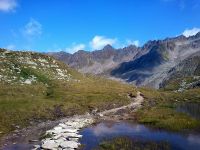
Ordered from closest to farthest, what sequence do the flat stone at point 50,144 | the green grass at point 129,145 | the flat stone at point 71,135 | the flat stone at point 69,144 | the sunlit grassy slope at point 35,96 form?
the green grass at point 129,145 < the flat stone at point 50,144 < the flat stone at point 69,144 < the flat stone at point 71,135 < the sunlit grassy slope at point 35,96

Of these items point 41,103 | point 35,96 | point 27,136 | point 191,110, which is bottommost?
point 27,136

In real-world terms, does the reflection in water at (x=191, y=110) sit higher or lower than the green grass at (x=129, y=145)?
higher

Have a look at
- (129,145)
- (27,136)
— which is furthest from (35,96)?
(129,145)

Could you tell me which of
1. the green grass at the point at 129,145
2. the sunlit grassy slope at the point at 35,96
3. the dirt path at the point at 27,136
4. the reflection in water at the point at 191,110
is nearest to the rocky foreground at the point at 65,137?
the dirt path at the point at 27,136

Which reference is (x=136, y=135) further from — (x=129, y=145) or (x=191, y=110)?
(x=191, y=110)

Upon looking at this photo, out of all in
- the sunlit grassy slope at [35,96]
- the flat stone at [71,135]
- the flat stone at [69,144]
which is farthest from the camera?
the sunlit grassy slope at [35,96]

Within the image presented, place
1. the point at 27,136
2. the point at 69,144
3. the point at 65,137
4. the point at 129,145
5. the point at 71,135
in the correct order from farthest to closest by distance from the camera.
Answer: the point at 27,136 < the point at 71,135 < the point at 65,137 < the point at 69,144 < the point at 129,145

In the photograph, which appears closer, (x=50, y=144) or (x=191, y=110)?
(x=50, y=144)

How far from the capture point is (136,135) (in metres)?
76.9

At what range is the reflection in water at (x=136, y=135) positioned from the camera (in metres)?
66.1

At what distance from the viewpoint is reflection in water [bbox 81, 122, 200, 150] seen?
6609cm

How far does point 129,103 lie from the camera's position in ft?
484

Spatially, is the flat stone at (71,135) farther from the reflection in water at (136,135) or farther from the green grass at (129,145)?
the green grass at (129,145)

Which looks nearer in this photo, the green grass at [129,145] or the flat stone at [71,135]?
the green grass at [129,145]
